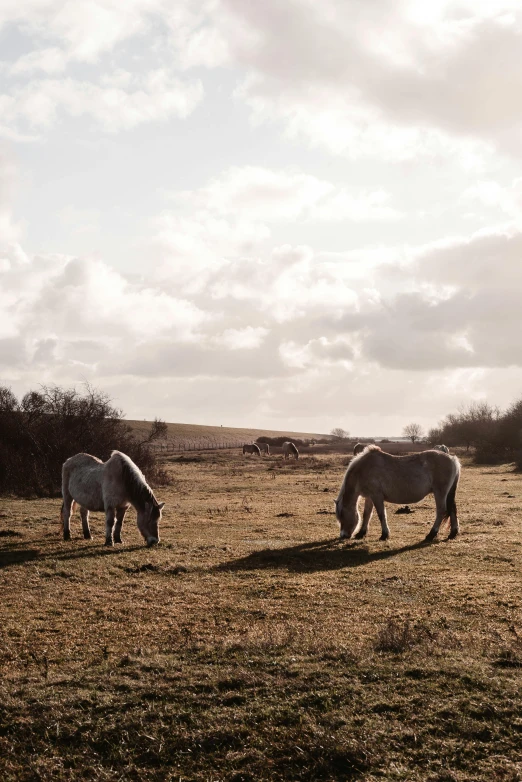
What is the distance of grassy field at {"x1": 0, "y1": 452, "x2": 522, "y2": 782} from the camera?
4762 mm

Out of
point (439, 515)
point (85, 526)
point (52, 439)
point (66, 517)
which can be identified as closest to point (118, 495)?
point (85, 526)

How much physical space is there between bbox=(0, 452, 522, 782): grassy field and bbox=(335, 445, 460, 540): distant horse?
775 millimetres

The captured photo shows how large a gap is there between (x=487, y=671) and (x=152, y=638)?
4.06 meters

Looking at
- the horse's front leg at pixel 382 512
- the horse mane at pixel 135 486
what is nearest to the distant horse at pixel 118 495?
the horse mane at pixel 135 486

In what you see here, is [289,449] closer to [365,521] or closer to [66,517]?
[365,521]

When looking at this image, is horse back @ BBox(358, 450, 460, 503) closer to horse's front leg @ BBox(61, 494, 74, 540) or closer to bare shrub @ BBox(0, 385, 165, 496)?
horse's front leg @ BBox(61, 494, 74, 540)

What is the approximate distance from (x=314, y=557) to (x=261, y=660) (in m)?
7.08

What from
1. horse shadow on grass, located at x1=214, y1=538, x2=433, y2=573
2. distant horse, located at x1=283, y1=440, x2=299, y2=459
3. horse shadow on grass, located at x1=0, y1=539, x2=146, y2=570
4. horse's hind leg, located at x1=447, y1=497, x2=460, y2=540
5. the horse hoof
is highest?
distant horse, located at x1=283, y1=440, x2=299, y2=459

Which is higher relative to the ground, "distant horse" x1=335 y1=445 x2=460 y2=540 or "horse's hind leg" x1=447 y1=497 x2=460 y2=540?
"distant horse" x1=335 y1=445 x2=460 y2=540

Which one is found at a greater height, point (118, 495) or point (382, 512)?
point (118, 495)

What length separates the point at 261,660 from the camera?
6586 millimetres

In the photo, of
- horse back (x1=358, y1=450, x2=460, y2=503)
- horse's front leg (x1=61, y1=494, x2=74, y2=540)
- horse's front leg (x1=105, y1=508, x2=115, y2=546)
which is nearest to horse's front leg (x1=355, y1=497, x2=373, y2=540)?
horse back (x1=358, y1=450, x2=460, y2=503)

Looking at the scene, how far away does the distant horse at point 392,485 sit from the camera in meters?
15.5

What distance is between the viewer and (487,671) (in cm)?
606
